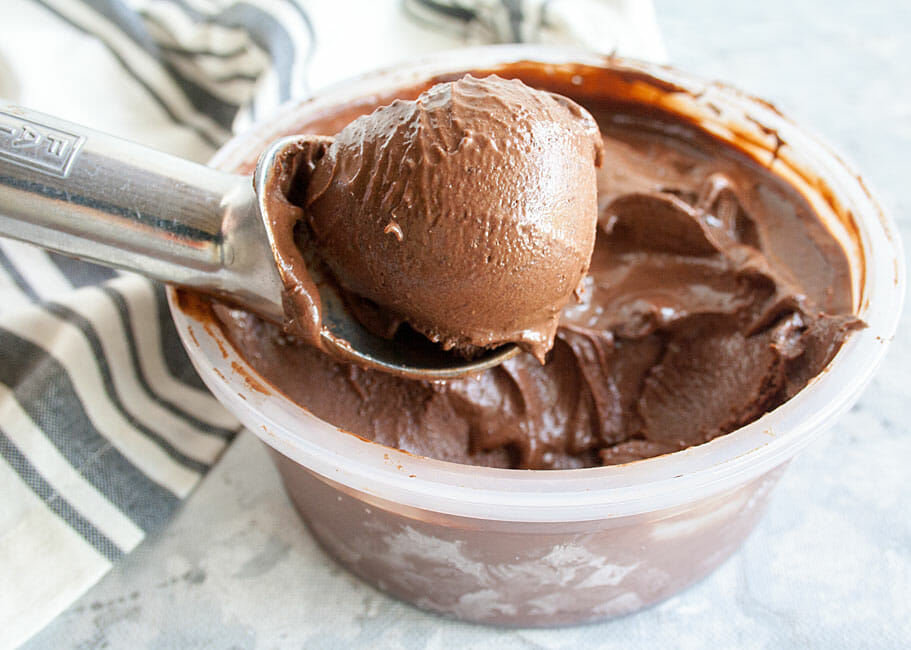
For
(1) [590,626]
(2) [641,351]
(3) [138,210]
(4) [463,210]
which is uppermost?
(4) [463,210]

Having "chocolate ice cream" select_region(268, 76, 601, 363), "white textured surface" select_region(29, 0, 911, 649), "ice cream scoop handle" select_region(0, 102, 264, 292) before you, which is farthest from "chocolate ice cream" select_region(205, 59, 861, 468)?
"white textured surface" select_region(29, 0, 911, 649)

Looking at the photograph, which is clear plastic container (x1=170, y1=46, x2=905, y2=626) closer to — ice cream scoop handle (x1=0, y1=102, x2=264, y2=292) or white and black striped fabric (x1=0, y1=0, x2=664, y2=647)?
ice cream scoop handle (x1=0, y1=102, x2=264, y2=292)

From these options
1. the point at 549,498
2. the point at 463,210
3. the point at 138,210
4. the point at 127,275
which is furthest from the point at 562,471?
the point at 127,275

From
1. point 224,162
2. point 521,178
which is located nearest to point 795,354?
point 521,178

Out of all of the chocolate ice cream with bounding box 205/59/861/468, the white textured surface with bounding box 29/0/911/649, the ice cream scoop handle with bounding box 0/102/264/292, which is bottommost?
the white textured surface with bounding box 29/0/911/649

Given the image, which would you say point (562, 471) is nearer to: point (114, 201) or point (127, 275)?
point (114, 201)

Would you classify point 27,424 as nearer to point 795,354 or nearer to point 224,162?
point 224,162
